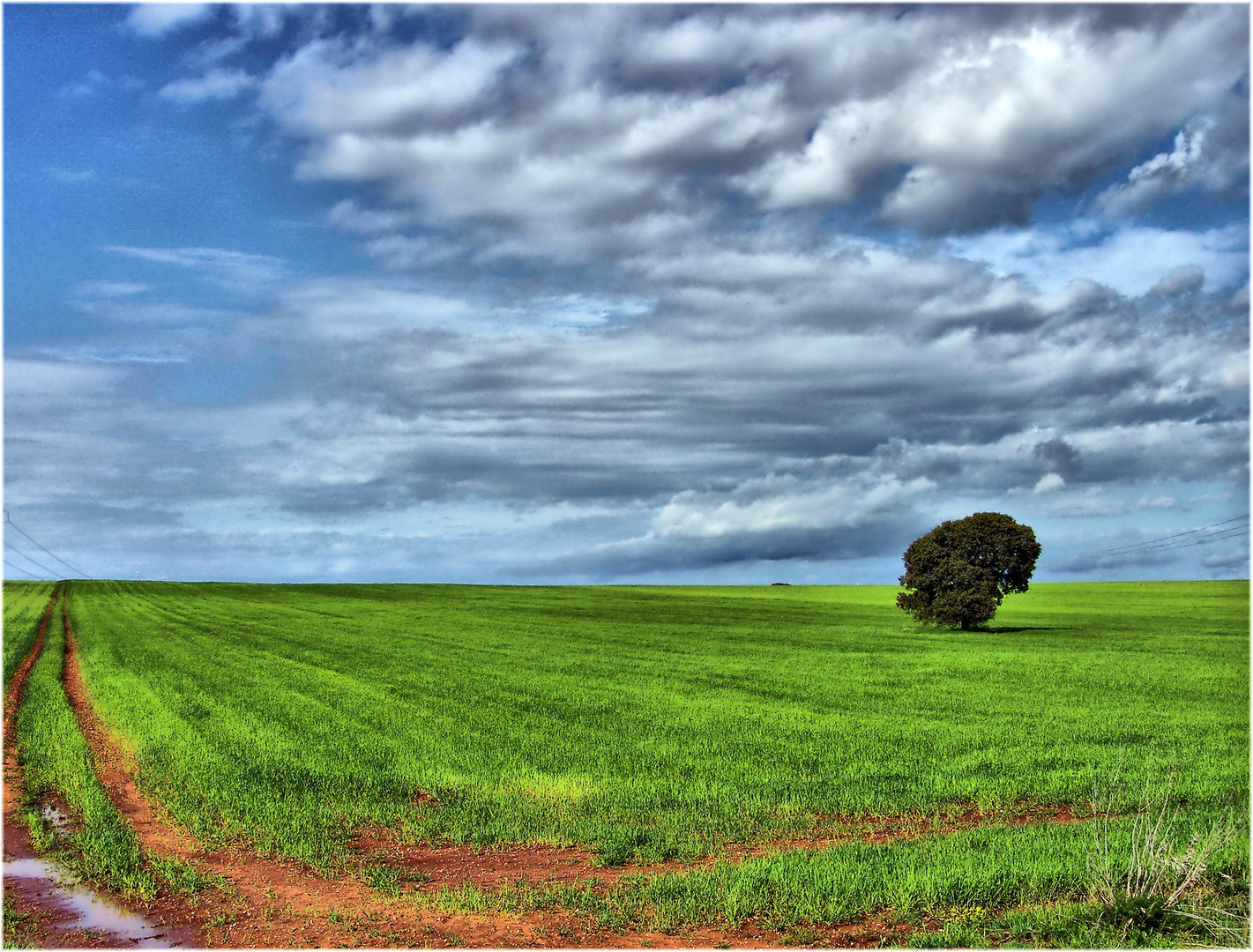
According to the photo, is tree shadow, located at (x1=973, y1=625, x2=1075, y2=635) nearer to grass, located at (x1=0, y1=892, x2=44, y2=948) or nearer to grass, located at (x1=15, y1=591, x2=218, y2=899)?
grass, located at (x1=15, y1=591, x2=218, y2=899)

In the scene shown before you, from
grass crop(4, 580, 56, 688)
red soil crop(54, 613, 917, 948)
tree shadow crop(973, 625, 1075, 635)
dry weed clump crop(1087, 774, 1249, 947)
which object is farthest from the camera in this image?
tree shadow crop(973, 625, 1075, 635)

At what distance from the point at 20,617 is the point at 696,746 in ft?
238

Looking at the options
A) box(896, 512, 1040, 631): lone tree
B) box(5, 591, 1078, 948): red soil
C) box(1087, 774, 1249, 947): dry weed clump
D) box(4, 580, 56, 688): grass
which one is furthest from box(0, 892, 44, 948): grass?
box(896, 512, 1040, 631): lone tree

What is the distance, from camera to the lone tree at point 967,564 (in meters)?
67.4

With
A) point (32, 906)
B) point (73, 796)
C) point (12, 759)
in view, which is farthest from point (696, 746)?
point (12, 759)

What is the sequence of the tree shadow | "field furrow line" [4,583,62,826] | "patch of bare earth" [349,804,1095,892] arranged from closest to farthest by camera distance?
"patch of bare earth" [349,804,1095,892] → "field furrow line" [4,583,62,826] → the tree shadow

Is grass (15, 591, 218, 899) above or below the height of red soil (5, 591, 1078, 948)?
above

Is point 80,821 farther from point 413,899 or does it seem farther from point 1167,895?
point 1167,895

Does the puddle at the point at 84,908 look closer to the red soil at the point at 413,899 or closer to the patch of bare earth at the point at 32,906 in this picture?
the patch of bare earth at the point at 32,906

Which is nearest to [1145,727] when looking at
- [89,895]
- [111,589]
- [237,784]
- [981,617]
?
[237,784]

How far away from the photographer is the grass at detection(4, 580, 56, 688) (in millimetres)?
44594

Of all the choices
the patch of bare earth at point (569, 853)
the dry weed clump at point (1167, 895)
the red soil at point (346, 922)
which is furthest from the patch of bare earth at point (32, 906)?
the dry weed clump at point (1167, 895)

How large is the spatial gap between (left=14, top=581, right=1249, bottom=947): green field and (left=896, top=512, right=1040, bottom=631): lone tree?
12369 millimetres

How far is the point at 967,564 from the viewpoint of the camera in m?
68.0
